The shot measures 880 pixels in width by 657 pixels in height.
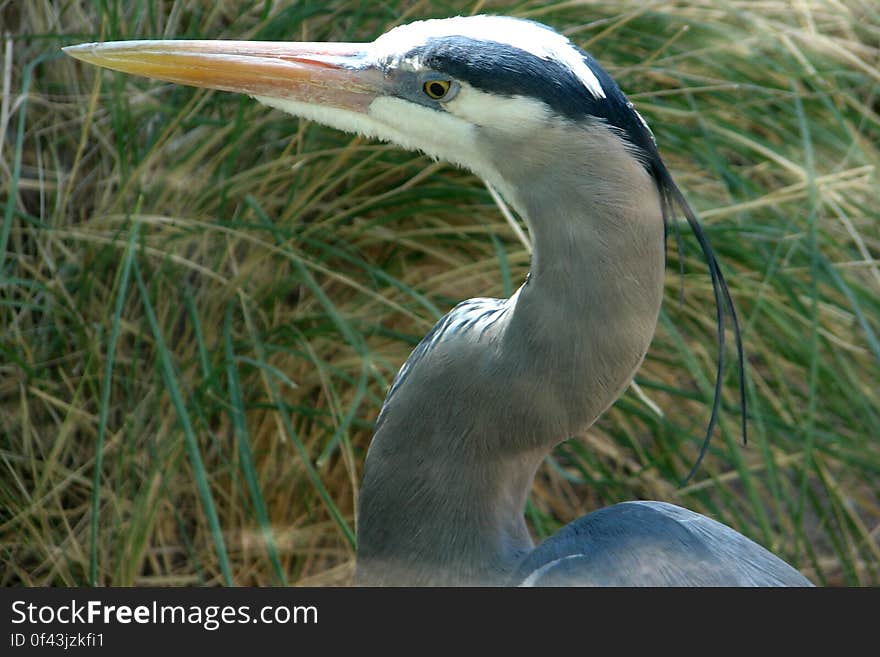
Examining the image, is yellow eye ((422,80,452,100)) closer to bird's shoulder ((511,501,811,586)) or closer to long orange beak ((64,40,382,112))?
long orange beak ((64,40,382,112))

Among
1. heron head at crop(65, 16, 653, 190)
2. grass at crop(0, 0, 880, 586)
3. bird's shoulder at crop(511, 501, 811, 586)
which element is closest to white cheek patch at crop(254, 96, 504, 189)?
heron head at crop(65, 16, 653, 190)

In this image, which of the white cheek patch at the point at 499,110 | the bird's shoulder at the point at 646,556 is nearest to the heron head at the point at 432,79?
the white cheek patch at the point at 499,110

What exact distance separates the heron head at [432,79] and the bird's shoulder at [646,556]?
0.38 meters

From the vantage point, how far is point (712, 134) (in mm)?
1908

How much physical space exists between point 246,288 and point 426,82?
0.82 m

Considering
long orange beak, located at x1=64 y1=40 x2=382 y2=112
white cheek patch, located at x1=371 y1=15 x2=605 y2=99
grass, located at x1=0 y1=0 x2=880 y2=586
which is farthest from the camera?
grass, located at x1=0 y1=0 x2=880 y2=586

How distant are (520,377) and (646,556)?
219 millimetres

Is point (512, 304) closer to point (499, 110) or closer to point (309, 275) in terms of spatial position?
point (499, 110)

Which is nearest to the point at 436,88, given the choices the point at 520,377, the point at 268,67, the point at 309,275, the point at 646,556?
the point at 268,67

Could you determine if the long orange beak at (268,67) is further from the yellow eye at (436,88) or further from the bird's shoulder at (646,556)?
the bird's shoulder at (646,556)

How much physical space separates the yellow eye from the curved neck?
0.07m

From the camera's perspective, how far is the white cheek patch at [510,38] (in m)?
1.12

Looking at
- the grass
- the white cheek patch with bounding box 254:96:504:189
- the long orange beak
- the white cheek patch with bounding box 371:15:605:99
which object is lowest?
the grass

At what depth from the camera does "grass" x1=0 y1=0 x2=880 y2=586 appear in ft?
5.99
